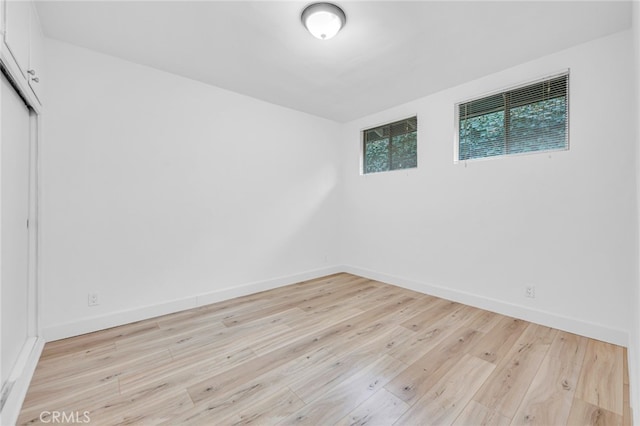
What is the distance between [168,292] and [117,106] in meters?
1.95

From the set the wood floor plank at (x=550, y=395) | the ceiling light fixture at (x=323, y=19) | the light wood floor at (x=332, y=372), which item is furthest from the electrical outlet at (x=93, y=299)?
the wood floor plank at (x=550, y=395)

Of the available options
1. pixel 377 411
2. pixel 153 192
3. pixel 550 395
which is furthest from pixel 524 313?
pixel 153 192

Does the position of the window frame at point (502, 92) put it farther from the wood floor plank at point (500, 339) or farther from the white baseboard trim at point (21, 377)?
the white baseboard trim at point (21, 377)

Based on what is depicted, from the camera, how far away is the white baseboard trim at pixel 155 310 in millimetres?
2335

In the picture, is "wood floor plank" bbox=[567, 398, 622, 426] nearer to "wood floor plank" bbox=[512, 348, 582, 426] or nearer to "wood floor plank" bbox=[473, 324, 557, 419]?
"wood floor plank" bbox=[512, 348, 582, 426]

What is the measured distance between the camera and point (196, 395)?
1.64 m

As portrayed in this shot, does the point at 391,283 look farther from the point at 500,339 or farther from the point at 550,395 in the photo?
the point at 550,395

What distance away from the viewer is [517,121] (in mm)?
2803

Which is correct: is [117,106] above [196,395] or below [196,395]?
above

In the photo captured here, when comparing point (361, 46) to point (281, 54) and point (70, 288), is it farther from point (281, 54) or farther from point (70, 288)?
point (70, 288)

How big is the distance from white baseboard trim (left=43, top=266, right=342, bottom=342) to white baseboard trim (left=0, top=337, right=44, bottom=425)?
0.47ft

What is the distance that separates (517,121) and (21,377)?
15.0 ft

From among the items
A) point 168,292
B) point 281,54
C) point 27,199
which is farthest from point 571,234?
point 27,199

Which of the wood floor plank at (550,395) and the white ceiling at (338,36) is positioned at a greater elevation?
the white ceiling at (338,36)
